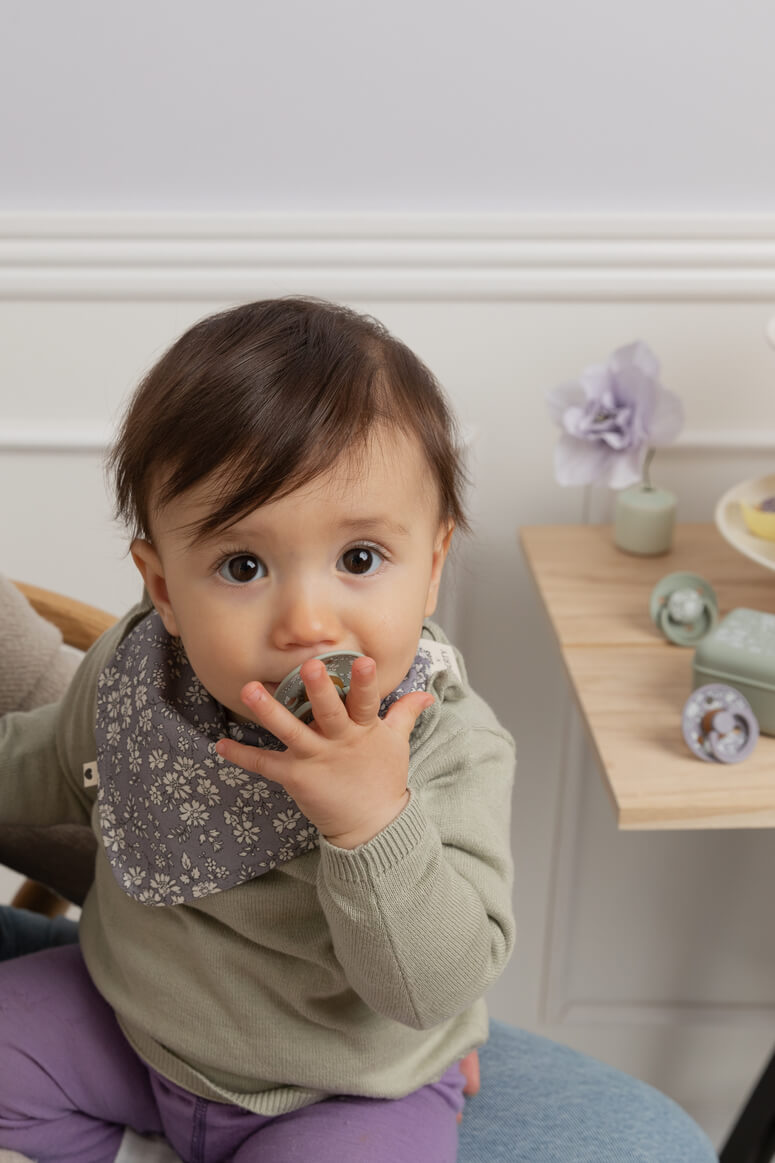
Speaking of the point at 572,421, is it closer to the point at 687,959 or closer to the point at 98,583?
the point at 98,583

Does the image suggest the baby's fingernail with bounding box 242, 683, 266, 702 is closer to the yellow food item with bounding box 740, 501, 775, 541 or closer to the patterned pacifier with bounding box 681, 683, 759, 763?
the patterned pacifier with bounding box 681, 683, 759, 763

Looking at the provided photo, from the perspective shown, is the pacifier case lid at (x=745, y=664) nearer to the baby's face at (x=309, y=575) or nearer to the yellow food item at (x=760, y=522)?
the yellow food item at (x=760, y=522)

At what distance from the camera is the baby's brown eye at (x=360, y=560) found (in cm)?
66

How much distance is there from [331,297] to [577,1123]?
87 cm

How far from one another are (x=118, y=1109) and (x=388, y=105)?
39.5 inches

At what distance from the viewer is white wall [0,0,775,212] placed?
1185mm

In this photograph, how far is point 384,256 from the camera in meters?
1.26

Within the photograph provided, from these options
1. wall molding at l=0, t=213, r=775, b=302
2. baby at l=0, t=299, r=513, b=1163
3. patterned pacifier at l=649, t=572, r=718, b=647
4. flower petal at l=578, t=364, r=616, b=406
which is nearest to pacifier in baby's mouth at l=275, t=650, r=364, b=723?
baby at l=0, t=299, r=513, b=1163

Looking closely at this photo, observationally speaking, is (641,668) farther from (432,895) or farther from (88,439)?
(88,439)

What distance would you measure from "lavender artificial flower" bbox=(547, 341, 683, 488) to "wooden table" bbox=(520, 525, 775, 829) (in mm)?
102

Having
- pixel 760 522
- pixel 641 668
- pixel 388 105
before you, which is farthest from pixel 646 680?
pixel 388 105

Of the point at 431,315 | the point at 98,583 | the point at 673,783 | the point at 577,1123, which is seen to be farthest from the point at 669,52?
the point at 577,1123

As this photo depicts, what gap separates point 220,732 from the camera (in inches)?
30.9

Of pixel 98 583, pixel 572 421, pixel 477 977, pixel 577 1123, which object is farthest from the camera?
pixel 98 583
